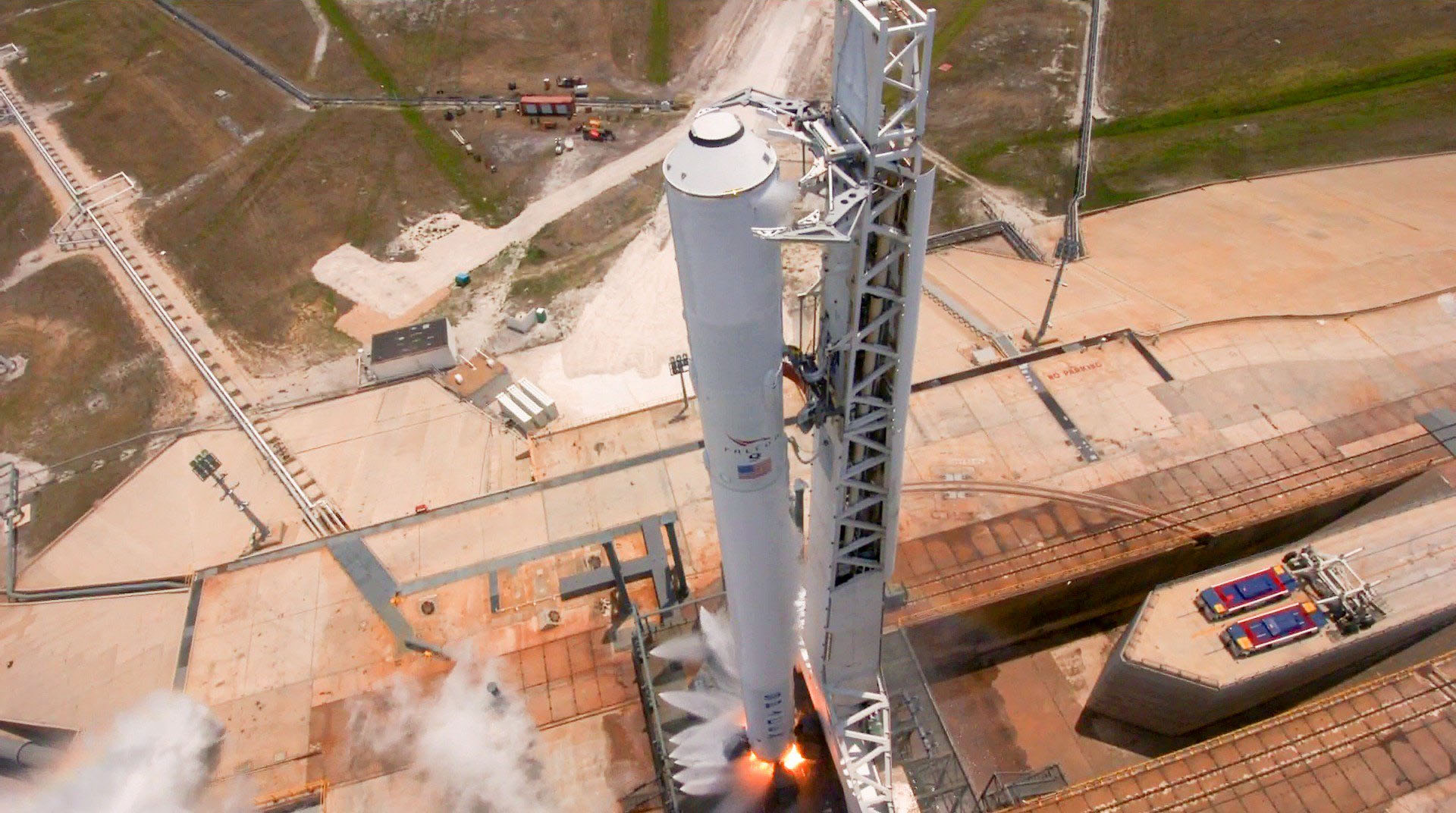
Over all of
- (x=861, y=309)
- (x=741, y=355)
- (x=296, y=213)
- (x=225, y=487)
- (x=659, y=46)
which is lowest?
(x=741, y=355)

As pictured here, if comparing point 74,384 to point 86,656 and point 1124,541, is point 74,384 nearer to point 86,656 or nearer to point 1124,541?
point 86,656

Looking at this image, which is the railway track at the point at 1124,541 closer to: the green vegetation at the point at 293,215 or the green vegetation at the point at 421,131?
the green vegetation at the point at 293,215

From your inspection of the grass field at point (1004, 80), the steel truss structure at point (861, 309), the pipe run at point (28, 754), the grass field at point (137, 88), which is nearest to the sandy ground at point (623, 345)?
the grass field at point (1004, 80)

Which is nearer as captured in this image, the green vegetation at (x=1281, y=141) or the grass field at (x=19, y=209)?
the green vegetation at (x=1281, y=141)

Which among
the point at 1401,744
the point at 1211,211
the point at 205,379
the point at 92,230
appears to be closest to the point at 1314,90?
the point at 1211,211

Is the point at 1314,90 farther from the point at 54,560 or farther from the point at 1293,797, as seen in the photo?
the point at 54,560

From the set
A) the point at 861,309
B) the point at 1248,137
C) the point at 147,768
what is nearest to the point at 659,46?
the point at 1248,137

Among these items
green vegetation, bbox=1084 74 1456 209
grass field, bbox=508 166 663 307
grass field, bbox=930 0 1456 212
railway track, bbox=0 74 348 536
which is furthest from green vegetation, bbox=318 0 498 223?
green vegetation, bbox=1084 74 1456 209
